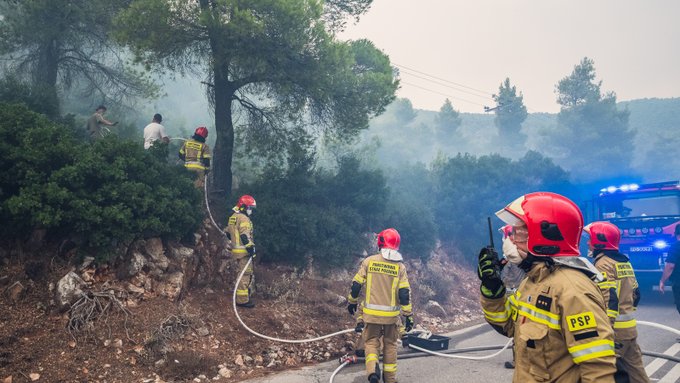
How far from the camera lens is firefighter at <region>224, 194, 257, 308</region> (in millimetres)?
8695

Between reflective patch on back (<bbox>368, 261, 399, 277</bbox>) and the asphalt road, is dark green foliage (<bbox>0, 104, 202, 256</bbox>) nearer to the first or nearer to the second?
the asphalt road

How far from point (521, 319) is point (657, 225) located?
12.4 metres

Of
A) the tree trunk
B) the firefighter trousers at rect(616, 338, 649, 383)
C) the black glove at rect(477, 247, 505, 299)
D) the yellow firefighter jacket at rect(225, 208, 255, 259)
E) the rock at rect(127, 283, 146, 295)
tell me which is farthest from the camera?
the tree trunk

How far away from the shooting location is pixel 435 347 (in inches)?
302

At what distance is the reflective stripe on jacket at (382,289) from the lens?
6051 millimetres

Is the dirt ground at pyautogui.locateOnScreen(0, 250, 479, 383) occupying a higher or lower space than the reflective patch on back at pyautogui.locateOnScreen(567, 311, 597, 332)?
lower

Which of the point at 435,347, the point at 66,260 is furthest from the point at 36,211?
the point at 435,347

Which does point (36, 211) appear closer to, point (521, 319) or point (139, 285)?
point (139, 285)

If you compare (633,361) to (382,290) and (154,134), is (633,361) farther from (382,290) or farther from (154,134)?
(154,134)

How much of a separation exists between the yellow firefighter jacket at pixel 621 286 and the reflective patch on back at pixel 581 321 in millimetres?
3071

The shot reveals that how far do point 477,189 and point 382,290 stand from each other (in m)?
14.7

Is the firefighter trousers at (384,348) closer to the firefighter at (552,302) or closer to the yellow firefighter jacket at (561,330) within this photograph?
the firefighter at (552,302)

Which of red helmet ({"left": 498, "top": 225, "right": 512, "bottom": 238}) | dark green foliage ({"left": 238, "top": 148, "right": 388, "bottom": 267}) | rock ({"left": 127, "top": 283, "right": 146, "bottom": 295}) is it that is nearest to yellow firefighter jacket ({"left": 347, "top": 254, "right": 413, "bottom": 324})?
red helmet ({"left": 498, "top": 225, "right": 512, "bottom": 238})

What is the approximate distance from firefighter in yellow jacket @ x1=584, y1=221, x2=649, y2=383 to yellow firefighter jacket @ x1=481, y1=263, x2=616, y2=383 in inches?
108
